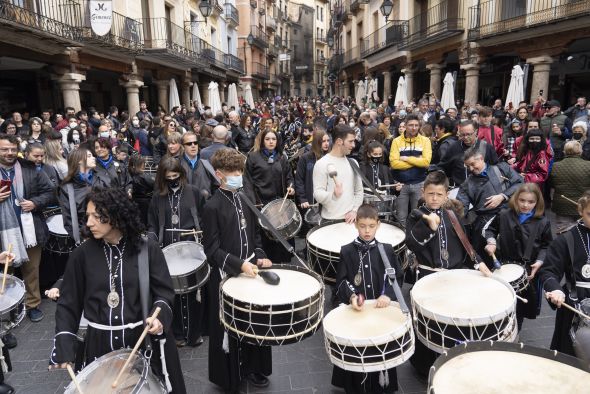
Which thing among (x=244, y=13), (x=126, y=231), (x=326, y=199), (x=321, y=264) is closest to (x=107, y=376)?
(x=126, y=231)

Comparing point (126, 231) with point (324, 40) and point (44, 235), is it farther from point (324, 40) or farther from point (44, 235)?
point (324, 40)

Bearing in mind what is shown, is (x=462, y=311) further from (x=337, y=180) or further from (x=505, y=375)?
(x=337, y=180)

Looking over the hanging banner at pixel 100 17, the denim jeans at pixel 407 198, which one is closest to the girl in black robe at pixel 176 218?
the denim jeans at pixel 407 198

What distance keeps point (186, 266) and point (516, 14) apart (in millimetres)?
17220

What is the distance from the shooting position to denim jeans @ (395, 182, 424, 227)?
6.23 m

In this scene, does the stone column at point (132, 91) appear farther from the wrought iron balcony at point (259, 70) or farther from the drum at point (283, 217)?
the wrought iron balcony at point (259, 70)

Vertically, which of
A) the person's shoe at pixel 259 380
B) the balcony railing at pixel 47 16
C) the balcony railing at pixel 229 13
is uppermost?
the balcony railing at pixel 229 13

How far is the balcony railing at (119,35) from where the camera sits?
45.4 ft

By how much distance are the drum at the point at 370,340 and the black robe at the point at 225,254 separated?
37.4 inches

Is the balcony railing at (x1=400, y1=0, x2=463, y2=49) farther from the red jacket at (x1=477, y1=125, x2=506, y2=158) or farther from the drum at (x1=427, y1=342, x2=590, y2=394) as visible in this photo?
the drum at (x1=427, y1=342, x2=590, y2=394)

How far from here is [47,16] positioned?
1264 centimetres

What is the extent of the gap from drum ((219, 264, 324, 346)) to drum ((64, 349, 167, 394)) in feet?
2.07

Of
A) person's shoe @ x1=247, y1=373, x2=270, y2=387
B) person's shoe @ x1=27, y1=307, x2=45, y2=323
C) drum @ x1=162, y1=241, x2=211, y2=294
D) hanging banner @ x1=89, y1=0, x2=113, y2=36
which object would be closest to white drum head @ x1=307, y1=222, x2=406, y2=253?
drum @ x1=162, y1=241, x2=211, y2=294

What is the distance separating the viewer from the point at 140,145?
10547 millimetres
